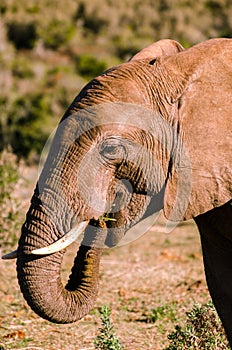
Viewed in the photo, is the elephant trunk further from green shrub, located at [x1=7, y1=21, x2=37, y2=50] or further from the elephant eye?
green shrub, located at [x1=7, y1=21, x2=37, y2=50]

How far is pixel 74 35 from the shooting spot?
34312mm

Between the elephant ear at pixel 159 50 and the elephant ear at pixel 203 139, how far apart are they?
398 millimetres

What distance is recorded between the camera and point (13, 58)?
30.9 metres

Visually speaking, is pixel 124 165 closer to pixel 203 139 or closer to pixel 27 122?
pixel 203 139

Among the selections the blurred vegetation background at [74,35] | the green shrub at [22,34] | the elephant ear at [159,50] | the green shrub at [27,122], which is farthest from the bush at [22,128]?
the green shrub at [22,34]

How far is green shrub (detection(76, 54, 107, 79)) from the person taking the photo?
2797 centimetres

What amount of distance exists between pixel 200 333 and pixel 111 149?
5.30 feet

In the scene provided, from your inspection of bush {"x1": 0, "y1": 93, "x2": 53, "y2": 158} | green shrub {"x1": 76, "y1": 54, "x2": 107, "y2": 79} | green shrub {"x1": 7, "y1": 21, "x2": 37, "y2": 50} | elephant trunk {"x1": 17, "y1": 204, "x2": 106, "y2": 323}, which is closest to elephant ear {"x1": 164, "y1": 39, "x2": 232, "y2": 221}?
elephant trunk {"x1": 17, "y1": 204, "x2": 106, "y2": 323}

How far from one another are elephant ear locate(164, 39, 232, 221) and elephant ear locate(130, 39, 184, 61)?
398 mm

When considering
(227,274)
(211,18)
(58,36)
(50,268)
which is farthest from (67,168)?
(211,18)

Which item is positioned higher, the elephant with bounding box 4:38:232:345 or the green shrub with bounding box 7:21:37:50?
the elephant with bounding box 4:38:232:345

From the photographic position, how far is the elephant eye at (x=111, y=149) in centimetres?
393

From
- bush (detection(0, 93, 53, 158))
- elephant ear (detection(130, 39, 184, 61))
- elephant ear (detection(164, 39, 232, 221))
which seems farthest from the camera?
bush (detection(0, 93, 53, 158))

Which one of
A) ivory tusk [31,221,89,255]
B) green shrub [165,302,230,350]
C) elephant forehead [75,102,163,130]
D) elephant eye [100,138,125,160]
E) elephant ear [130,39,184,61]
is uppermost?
elephant ear [130,39,184,61]
